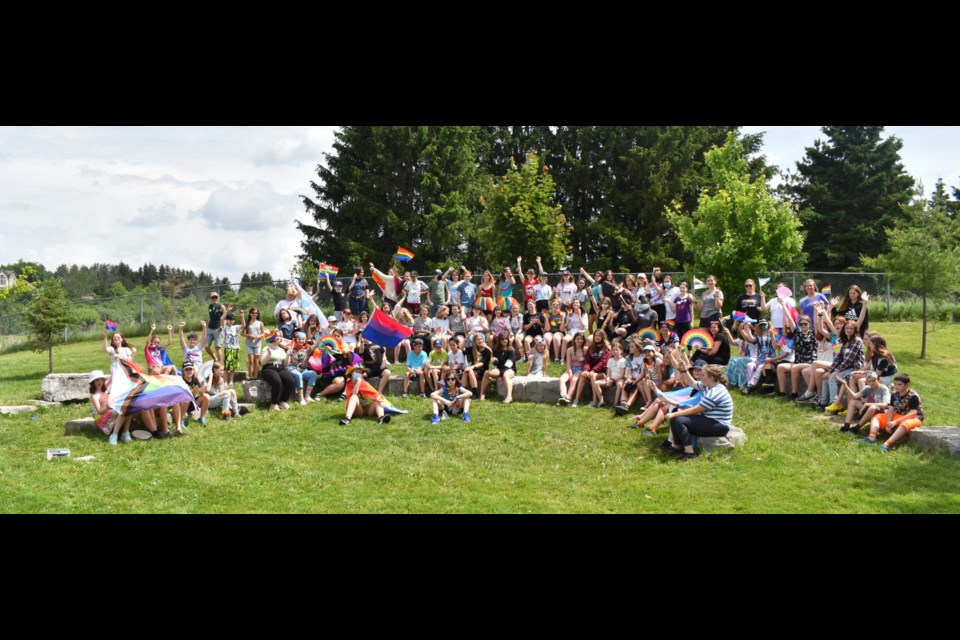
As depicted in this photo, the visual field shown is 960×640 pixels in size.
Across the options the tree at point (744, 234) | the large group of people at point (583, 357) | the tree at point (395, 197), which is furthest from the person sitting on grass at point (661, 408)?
the tree at point (395, 197)

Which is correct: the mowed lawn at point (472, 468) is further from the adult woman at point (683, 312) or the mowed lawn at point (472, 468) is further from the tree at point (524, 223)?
the tree at point (524, 223)

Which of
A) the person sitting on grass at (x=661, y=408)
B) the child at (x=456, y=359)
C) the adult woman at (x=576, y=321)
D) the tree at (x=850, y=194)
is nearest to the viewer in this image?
the person sitting on grass at (x=661, y=408)

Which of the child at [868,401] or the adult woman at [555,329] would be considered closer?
the child at [868,401]

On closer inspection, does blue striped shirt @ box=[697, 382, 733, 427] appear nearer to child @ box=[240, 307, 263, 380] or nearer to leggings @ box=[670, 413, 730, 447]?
leggings @ box=[670, 413, 730, 447]

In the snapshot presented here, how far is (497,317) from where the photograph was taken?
16828 millimetres

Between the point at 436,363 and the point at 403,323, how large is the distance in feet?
4.49

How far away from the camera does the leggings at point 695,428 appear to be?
36.7 feet

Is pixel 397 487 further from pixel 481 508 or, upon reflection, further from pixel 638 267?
pixel 638 267

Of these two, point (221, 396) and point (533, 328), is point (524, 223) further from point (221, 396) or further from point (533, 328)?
point (221, 396)

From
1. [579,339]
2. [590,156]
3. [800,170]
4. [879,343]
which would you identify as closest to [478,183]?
[590,156]

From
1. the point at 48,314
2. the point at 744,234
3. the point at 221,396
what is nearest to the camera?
the point at 221,396

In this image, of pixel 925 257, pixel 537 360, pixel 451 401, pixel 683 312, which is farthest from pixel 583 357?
pixel 925 257

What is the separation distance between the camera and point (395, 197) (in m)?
38.5

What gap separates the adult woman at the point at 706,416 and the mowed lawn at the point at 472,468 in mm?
340
